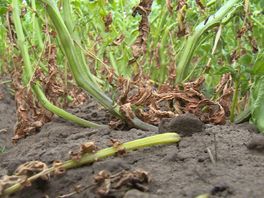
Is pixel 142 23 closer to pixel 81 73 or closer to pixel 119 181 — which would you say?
pixel 81 73

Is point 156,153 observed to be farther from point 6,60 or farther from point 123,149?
point 6,60

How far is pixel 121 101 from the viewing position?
6.25 ft

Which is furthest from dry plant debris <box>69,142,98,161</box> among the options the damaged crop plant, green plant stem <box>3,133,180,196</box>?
the damaged crop plant

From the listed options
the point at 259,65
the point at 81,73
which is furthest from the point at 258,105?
the point at 81,73

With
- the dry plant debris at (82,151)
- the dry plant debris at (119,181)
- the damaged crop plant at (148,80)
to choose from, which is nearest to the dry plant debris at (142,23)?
the damaged crop plant at (148,80)

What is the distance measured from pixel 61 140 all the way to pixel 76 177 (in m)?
0.54

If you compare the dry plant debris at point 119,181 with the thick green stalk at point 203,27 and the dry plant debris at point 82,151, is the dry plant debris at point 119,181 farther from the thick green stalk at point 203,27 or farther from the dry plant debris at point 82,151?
the thick green stalk at point 203,27

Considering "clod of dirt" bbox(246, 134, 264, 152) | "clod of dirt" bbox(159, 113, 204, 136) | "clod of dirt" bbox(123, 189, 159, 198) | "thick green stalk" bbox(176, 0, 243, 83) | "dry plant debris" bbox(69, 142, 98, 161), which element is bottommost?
"clod of dirt" bbox(246, 134, 264, 152)

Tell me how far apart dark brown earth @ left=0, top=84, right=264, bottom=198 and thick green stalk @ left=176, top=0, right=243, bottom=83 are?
1.32ft

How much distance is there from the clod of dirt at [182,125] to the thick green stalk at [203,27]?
0.53 meters

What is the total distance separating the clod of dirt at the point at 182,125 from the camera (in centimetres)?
156

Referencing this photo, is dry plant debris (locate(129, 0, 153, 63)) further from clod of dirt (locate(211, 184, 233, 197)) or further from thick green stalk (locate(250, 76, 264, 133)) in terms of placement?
clod of dirt (locate(211, 184, 233, 197))

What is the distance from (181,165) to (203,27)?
79cm

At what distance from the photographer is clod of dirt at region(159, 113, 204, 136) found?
5.12ft
